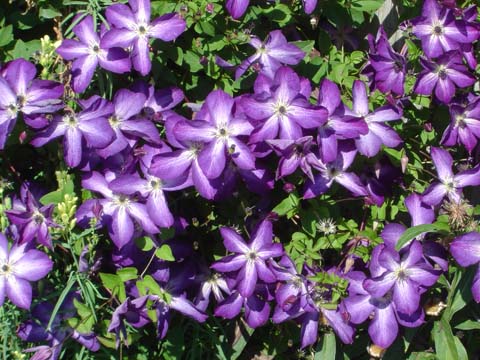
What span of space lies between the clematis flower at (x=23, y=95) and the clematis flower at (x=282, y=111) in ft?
1.55

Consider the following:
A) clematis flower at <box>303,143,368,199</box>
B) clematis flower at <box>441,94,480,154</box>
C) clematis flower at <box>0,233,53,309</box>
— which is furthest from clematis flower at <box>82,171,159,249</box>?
clematis flower at <box>441,94,480,154</box>

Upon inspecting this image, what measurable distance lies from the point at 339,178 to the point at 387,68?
1.07 ft

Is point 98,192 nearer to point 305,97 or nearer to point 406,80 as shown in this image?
point 305,97

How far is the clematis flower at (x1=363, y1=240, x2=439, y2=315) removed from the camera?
1.86 meters

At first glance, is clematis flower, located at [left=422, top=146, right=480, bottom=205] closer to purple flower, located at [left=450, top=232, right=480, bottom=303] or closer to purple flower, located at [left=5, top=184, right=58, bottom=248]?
purple flower, located at [left=450, top=232, right=480, bottom=303]

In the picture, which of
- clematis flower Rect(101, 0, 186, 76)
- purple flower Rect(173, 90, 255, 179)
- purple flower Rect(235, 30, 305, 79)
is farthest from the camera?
purple flower Rect(235, 30, 305, 79)

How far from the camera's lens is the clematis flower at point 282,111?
1806 mm

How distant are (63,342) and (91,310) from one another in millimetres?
135

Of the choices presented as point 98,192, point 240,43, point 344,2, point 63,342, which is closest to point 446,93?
point 344,2

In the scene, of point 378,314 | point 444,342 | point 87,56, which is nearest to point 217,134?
point 87,56

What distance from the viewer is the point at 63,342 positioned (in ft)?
6.55

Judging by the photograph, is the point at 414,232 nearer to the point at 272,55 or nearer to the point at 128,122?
the point at 272,55

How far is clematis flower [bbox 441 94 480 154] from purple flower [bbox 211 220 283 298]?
549mm

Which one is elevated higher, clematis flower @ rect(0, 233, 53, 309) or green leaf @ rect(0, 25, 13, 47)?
green leaf @ rect(0, 25, 13, 47)
